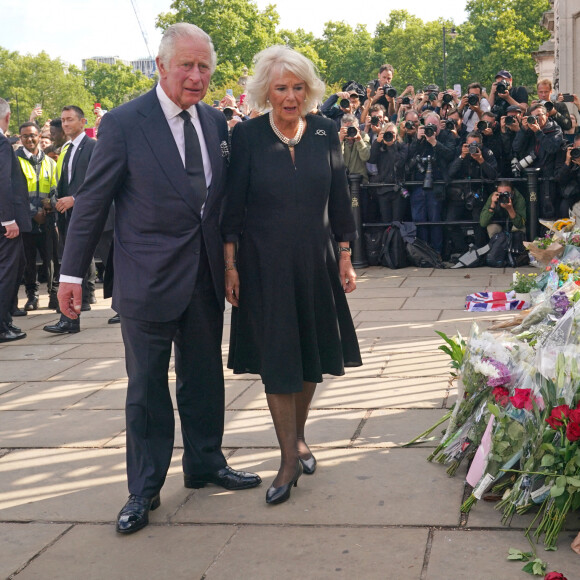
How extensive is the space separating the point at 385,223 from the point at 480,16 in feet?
228

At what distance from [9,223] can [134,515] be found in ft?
16.4

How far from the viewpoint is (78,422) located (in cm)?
539

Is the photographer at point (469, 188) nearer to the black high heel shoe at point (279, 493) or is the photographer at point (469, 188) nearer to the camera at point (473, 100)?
the camera at point (473, 100)

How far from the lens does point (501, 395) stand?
12.5ft

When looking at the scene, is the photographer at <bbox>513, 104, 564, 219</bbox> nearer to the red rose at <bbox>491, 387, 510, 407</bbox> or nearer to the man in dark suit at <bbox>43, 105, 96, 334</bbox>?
the man in dark suit at <bbox>43, 105, 96, 334</bbox>

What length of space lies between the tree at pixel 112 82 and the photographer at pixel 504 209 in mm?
93237

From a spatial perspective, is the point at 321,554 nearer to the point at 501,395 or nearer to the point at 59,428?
the point at 501,395

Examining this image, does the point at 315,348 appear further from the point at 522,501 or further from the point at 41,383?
the point at 41,383

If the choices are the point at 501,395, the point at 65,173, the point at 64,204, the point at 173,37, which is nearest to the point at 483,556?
the point at 501,395

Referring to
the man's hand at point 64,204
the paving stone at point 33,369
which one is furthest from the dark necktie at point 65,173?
the paving stone at point 33,369

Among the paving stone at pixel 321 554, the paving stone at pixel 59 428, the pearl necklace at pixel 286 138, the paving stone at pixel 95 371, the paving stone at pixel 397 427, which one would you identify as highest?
the pearl necklace at pixel 286 138

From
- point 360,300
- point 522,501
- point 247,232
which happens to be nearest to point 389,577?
point 522,501

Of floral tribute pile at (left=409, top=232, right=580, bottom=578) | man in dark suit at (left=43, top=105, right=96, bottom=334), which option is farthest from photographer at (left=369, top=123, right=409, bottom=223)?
floral tribute pile at (left=409, top=232, right=580, bottom=578)

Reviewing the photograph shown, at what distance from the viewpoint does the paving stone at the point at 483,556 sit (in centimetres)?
308
